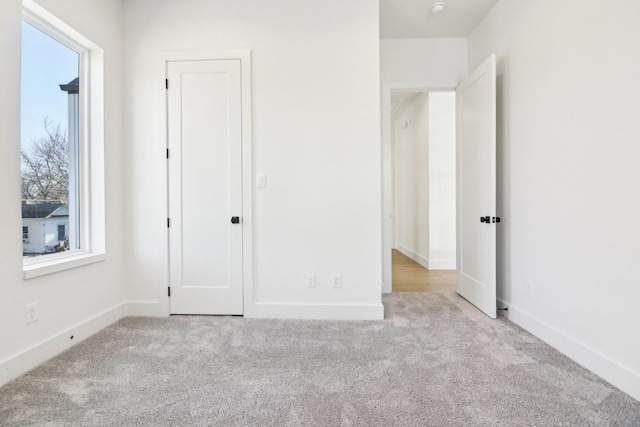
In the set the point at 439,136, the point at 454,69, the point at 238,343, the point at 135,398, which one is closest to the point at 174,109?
the point at 238,343

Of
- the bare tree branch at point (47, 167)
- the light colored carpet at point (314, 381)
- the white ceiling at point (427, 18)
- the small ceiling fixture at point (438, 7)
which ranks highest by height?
the white ceiling at point (427, 18)

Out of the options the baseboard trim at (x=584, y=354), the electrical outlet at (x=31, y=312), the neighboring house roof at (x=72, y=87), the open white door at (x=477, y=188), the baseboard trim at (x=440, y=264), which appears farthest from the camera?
the baseboard trim at (x=440, y=264)

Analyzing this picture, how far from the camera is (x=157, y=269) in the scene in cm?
275

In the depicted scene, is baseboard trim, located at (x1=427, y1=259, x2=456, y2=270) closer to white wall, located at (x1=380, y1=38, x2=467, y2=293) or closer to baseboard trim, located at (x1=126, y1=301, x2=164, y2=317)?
white wall, located at (x1=380, y1=38, x2=467, y2=293)

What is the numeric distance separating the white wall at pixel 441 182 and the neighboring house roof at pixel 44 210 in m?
4.51

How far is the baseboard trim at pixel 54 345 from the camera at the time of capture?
173cm

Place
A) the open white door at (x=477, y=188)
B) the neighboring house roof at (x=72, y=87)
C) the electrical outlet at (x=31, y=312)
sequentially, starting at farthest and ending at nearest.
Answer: the open white door at (x=477, y=188), the neighboring house roof at (x=72, y=87), the electrical outlet at (x=31, y=312)

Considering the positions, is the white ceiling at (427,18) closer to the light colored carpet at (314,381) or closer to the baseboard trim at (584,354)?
the baseboard trim at (584,354)

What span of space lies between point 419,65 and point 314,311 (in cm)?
290

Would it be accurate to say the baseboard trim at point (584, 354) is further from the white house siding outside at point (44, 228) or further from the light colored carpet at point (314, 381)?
the white house siding outside at point (44, 228)

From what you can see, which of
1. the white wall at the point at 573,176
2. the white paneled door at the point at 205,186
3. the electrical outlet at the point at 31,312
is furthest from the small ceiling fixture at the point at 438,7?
the electrical outlet at the point at 31,312

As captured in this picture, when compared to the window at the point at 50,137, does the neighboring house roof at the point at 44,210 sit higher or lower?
lower

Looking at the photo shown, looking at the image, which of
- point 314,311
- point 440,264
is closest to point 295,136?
point 314,311

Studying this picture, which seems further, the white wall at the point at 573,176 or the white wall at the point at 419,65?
the white wall at the point at 419,65
